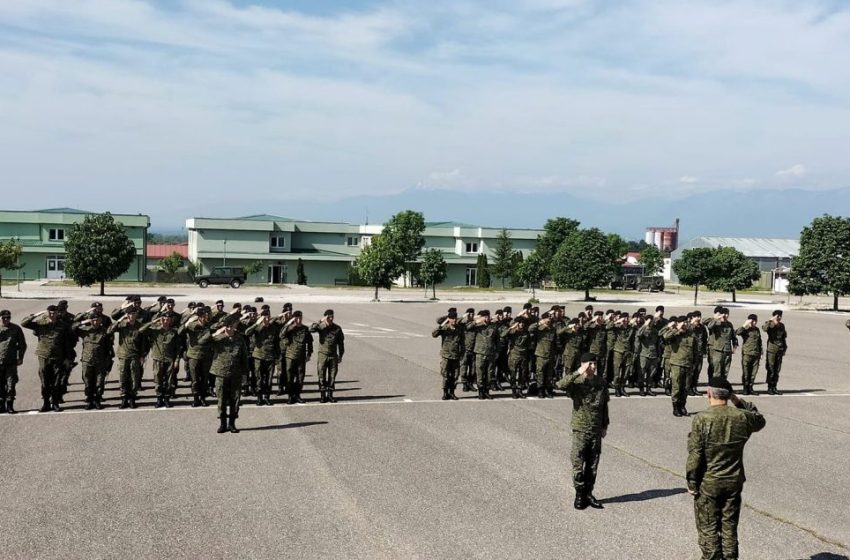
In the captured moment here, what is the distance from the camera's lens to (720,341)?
56.2 feet

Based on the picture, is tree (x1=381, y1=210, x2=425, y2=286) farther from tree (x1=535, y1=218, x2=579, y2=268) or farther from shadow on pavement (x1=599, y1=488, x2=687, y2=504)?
shadow on pavement (x1=599, y1=488, x2=687, y2=504)

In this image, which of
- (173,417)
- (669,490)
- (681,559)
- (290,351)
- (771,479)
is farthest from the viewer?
(290,351)

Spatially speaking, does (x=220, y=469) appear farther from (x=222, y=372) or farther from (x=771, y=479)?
(x=771, y=479)

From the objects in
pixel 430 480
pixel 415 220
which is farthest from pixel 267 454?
pixel 415 220

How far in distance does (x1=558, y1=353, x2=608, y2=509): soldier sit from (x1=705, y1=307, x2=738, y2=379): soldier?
8.98 meters

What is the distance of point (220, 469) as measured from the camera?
10484 mm

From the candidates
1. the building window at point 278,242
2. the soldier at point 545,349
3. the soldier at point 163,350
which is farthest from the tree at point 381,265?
the soldier at point 163,350

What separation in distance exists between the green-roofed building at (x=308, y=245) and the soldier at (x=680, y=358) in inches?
2318

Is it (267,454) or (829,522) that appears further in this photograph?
(267,454)

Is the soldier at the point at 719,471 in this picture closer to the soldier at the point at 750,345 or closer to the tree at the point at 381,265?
the soldier at the point at 750,345

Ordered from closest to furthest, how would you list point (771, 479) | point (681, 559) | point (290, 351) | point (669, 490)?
point (681, 559) < point (669, 490) < point (771, 479) < point (290, 351)

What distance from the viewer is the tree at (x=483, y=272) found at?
270ft

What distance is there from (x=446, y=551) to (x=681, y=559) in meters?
2.39

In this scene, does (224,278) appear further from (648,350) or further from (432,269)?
(648,350)
